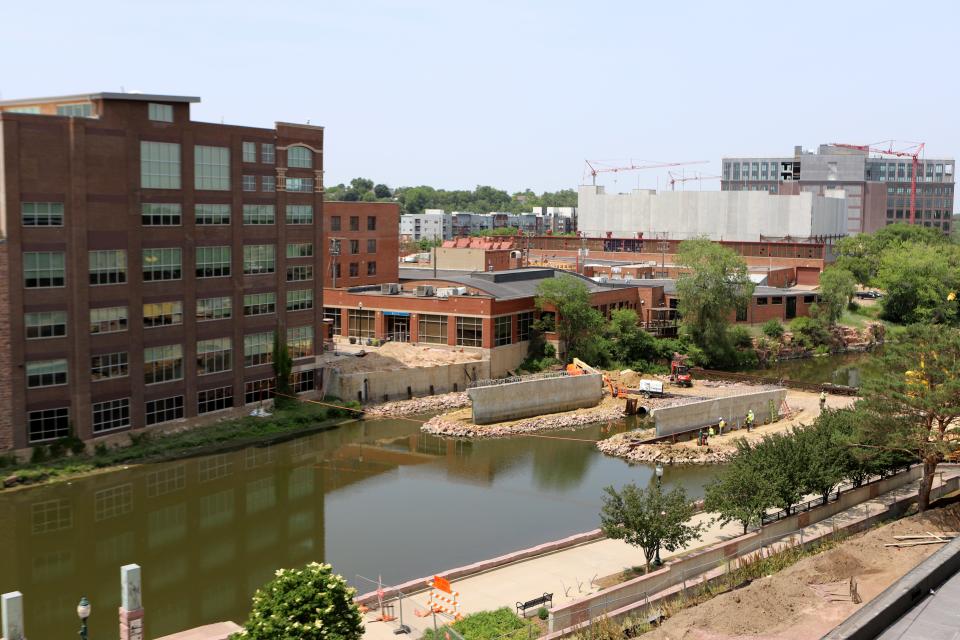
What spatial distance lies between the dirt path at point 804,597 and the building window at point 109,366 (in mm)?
28147

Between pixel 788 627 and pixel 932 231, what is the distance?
122113mm

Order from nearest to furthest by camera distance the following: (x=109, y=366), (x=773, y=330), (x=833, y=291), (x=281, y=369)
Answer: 1. (x=109, y=366)
2. (x=281, y=369)
3. (x=773, y=330)
4. (x=833, y=291)

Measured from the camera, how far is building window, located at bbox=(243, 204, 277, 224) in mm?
48875

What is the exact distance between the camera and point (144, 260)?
44.1 meters

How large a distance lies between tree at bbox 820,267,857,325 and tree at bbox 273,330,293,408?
50940 mm

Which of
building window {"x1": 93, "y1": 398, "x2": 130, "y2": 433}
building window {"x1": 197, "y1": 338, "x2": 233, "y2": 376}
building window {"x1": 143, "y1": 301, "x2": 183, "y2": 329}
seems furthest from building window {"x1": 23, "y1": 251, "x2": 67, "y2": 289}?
building window {"x1": 197, "y1": 338, "x2": 233, "y2": 376}

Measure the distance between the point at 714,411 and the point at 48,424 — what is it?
31.3 metres

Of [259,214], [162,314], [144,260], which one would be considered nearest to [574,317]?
[259,214]

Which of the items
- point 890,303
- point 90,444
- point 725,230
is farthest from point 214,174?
point 725,230

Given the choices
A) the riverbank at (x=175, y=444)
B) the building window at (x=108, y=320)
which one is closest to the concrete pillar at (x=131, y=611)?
the riverbank at (x=175, y=444)

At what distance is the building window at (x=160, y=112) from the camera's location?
43562 millimetres

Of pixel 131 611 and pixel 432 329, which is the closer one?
pixel 131 611

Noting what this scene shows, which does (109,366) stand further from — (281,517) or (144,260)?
(281,517)

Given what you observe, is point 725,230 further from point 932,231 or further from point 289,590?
point 289,590
